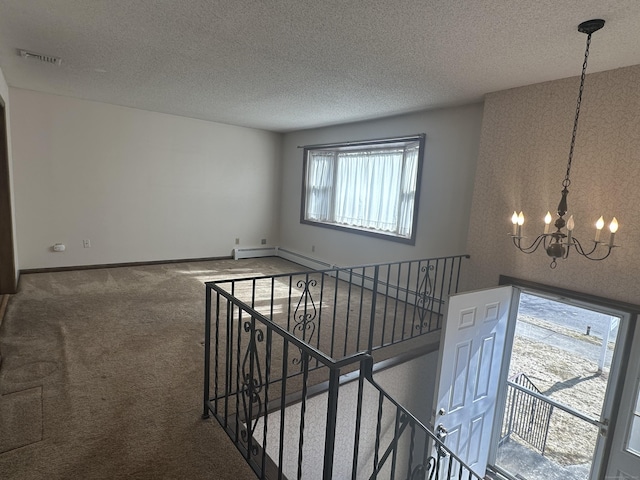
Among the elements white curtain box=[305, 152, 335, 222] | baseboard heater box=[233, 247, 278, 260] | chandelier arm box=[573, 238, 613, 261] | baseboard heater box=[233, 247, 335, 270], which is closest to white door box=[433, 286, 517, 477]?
chandelier arm box=[573, 238, 613, 261]

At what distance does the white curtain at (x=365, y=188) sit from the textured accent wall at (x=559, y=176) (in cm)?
122

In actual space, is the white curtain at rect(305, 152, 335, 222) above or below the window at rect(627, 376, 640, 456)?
above

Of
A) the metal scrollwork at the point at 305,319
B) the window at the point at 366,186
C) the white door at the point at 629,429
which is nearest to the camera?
the white door at the point at 629,429

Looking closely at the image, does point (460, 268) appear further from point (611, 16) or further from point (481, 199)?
point (611, 16)

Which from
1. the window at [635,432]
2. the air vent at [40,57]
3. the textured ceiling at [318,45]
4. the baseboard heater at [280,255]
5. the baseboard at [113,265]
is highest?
the textured ceiling at [318,45]

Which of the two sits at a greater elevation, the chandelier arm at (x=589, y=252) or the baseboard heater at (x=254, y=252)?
the chandelier arm at (x=589, y=252)

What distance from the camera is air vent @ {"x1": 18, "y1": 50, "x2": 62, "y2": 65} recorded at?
319cm

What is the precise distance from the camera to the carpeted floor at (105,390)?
181 centimetres

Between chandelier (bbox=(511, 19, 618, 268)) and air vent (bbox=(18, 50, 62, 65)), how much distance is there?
430 centimetres

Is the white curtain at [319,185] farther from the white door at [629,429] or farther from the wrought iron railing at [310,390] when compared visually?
the white door at [629,429]

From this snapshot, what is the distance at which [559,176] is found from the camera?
3.05m

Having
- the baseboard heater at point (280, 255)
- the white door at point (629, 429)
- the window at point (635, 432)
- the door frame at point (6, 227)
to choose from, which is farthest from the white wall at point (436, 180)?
the door frame at point (6, 227)

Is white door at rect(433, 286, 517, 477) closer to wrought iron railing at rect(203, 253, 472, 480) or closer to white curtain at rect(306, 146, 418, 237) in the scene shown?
wrought iron railing at rect(203, 253, 472, 480)

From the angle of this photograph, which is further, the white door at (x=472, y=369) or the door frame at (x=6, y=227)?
the door frame at (x=6, y=227)
